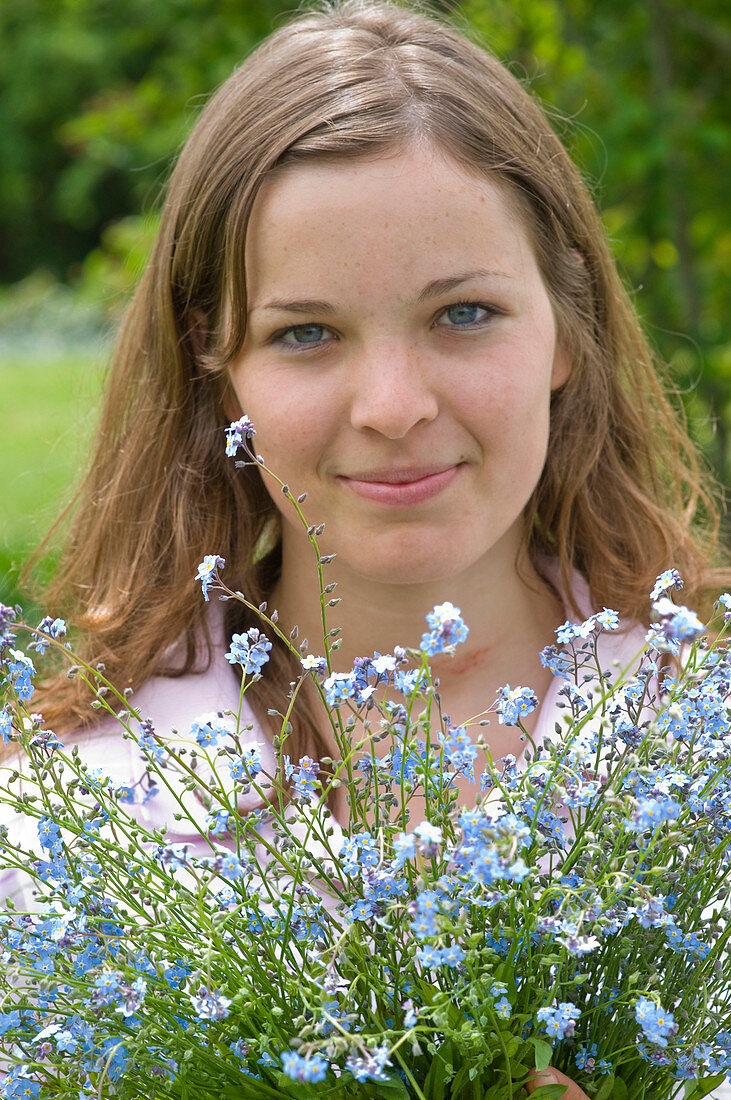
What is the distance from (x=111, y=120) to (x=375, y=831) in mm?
4487

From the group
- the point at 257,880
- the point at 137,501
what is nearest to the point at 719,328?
the point at 137,501

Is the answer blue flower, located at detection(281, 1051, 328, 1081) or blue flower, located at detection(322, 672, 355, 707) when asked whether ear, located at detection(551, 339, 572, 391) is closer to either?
blue flower, located at detection(322, 672, 355, 707)

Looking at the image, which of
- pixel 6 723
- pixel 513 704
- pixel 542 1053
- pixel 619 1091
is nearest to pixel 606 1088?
pixel 619 1091

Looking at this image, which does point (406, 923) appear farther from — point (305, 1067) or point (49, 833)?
point (49, 833)

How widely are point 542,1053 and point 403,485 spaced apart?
0.87 meters

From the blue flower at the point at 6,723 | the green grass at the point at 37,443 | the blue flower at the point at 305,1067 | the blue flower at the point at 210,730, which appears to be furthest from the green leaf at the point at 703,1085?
the green grass at the point at 37,443

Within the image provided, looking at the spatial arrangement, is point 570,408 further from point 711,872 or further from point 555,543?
point 711,872

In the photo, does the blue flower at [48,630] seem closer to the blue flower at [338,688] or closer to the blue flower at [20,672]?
the blue flower at [20,672]

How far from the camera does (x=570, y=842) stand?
104cm

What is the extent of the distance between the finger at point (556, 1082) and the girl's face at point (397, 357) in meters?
0.80

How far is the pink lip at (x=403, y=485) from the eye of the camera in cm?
168

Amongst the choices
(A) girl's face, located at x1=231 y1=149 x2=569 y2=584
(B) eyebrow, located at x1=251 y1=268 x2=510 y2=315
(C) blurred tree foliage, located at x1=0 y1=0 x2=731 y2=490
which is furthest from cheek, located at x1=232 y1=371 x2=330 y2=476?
(C) blurred tree foliage, located at x1=0 y1=0 x2=731 y2=490

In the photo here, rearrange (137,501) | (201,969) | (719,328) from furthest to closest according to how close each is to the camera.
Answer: (719,328) → (137,501) → (201,969)

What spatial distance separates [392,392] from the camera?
158 centimetres
